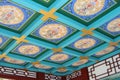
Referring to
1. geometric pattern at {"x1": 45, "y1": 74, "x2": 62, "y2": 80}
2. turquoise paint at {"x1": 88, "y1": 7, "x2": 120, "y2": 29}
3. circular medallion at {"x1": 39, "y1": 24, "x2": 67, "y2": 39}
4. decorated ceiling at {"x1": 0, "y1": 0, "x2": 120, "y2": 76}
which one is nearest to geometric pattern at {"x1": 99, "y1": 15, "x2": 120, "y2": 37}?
decorated ceiling at {"x1": 0, "y1": 0, "x2": 120, "y2": 76}

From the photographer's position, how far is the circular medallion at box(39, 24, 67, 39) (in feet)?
17.9

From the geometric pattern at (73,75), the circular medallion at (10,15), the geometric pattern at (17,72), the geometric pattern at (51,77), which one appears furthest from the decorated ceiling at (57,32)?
the geometric pattern at (51,77)

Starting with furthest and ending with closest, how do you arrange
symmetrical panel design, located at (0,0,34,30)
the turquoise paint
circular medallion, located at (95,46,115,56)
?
circular medallion, located at (95,46,115,56)
the turquoise paint
symmetrical panel design, located at (0,0,34,30)

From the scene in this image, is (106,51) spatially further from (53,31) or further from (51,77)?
(51,77)

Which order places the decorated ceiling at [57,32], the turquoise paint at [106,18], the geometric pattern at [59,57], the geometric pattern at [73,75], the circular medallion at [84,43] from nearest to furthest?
the decorated ceiling at [57,32]
the turquoise paint at [106,18]
the circular medallion at [84,43]
the geometric pattern at [59,57]
the geometric pattern at [73,75]

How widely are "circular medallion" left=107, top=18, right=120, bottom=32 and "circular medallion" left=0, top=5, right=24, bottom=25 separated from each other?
2732 millimetres

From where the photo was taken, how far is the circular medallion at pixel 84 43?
21.6ft

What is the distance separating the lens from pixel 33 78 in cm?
890

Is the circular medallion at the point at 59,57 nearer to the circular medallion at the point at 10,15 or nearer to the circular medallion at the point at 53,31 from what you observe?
the circular medallion at the point at 53,31

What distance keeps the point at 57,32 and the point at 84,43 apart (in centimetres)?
149

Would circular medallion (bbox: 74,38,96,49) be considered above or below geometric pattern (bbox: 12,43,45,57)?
above

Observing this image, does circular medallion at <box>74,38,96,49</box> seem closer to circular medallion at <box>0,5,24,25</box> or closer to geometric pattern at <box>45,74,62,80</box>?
circular medallion at <box>0,5,24,25</box>

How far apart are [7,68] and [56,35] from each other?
3.52 metres

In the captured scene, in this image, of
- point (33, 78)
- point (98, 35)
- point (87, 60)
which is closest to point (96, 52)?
point (87, 60)
